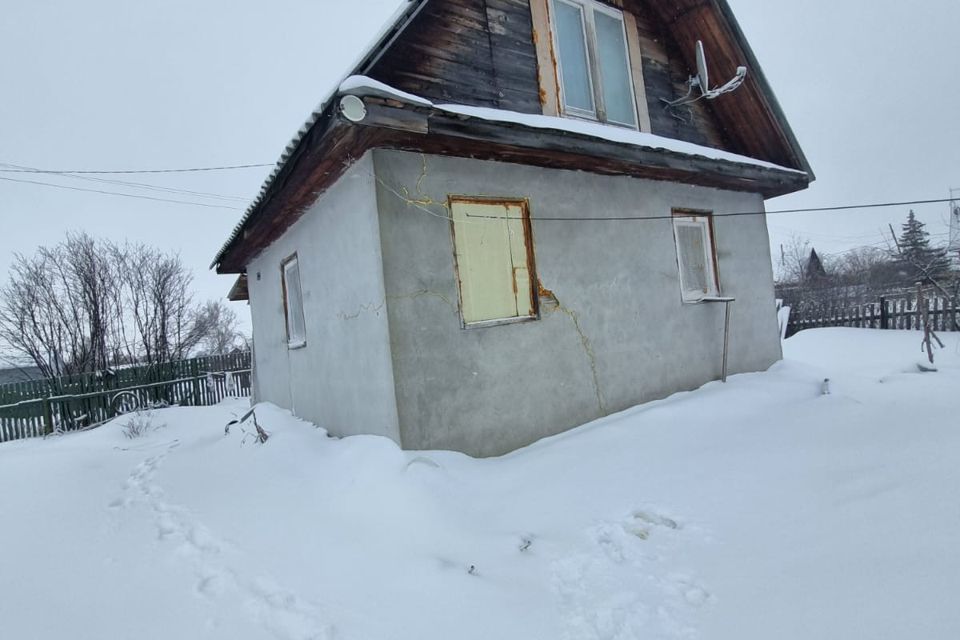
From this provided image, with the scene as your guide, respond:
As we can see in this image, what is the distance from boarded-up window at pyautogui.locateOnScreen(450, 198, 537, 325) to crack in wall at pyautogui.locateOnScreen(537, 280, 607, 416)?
5.2 inches

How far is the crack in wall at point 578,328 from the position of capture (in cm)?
484

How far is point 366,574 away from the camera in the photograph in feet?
8.68

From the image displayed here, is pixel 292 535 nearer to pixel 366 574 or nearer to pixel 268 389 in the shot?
pixel 366 574

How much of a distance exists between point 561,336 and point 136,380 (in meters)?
12.1

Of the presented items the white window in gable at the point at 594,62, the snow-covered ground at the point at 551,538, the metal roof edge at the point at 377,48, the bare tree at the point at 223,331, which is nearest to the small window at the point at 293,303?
the snow-covered ground at the point at 551,538

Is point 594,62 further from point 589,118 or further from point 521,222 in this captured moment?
point 521,222

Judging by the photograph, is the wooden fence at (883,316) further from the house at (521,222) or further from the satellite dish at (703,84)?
the satellite dish at (703,84)

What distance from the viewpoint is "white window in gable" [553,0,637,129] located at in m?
5.76

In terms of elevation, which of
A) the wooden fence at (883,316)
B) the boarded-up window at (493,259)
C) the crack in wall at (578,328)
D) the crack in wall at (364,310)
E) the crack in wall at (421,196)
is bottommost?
the wooden fence at (883,316)

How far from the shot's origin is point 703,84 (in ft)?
21.5

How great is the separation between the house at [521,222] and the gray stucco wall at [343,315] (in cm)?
3

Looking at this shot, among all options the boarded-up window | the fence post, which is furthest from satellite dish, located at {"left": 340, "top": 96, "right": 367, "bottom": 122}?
the fence post

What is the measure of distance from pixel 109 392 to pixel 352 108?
11.8m

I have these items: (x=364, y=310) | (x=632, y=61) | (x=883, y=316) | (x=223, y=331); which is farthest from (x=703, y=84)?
(x=223, y=331)
